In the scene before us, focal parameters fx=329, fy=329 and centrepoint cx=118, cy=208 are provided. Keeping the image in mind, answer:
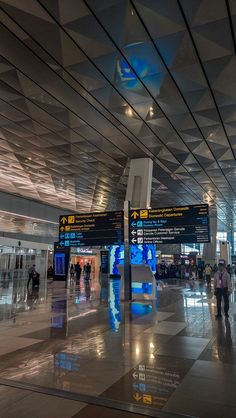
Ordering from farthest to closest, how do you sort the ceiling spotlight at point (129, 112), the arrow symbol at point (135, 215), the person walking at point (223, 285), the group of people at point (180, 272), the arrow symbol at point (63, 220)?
the group of people at point (180, 272) → the arrow symbol at point (63, 220) → the arrow symbol at point (135, 215) → the ceiling spotlight at point (129, 112) → the person walking at point (223, 285)

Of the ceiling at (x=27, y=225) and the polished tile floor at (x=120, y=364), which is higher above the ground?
the ceiling at (x=27, y=225)

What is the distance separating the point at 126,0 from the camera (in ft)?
22.9

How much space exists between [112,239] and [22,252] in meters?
24.6

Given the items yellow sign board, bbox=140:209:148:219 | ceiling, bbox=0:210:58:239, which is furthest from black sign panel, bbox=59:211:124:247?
ceiling, bbox=0:210:58:239

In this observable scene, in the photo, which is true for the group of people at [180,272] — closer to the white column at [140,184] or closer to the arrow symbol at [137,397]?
the white column at [140,184]

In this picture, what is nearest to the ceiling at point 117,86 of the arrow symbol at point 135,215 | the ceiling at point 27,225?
the arrow symbol at point 135,215

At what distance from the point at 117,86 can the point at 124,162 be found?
7.87 meters

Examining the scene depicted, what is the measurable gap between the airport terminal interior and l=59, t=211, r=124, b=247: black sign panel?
6cm

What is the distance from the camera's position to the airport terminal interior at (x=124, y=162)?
14.8ft

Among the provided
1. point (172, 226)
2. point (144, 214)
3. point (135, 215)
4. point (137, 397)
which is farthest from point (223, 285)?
point (137, 397)

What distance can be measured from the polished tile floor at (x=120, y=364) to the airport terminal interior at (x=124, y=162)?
3cm

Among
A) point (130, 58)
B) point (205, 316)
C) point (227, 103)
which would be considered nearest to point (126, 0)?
point (130, 58)

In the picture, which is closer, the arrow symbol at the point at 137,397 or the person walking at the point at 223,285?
the arrow symbol at the point at 137,397

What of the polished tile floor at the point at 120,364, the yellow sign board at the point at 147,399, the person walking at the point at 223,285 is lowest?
the polished tile floor at the point at 120,364
